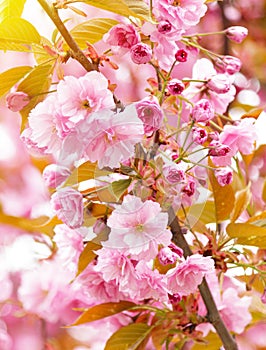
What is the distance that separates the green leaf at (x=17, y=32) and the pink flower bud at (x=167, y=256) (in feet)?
0.78

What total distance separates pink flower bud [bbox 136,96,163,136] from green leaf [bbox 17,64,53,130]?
0.39 feet

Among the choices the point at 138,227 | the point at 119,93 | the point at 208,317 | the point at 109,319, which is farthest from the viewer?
the point at 119,93

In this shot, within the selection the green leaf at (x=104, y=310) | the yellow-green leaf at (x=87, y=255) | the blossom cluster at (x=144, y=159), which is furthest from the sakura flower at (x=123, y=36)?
the green leaf at (x=104, y=310)

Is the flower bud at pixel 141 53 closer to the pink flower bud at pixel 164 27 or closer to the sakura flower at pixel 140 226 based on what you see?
the pink flower bud at pixel 164 27

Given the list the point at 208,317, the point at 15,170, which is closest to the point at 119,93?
the point at 15,170

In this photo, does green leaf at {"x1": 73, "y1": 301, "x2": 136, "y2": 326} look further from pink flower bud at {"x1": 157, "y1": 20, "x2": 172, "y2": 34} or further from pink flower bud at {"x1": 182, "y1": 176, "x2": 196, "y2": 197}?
pink flower bud at {"x1": 157, "y1": 20, "x2": 172, "y2": 34}

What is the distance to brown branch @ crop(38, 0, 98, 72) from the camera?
674 mm

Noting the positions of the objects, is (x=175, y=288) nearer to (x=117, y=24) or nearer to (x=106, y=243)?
(x=106, y=243)

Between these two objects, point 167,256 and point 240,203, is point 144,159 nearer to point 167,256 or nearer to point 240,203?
point 167,256

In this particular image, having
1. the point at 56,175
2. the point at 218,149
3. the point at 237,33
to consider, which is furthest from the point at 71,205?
the point at 237,33

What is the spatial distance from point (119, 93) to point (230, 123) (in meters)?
0.92

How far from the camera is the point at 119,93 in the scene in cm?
171

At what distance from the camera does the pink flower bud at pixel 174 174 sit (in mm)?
651

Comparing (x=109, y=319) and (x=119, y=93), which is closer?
(x=109, y=319)
